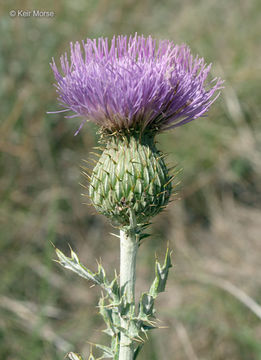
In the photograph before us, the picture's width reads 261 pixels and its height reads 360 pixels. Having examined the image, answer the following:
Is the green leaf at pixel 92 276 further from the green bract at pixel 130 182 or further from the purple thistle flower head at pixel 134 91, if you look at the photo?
the purple thistle flower head at pixel 134 91

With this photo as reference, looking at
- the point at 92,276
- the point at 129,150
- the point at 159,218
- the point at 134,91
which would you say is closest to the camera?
the point at 92,276

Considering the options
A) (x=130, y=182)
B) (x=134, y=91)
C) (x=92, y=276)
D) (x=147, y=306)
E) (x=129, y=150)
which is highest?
(x=134, y=91)

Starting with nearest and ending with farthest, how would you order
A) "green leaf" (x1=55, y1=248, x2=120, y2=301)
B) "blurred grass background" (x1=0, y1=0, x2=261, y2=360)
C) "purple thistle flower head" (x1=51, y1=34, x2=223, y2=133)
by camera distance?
"green leaf" (x1=55, y1=248, x2=120, y2=301)
"purple thistle flower head" (x1=51, y1=34, x2=223, y2=133)
"blurred grass background" (x1=0, y1=0, x2=261, y2=360)

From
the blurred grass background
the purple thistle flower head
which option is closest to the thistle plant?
the purple thistle flower head

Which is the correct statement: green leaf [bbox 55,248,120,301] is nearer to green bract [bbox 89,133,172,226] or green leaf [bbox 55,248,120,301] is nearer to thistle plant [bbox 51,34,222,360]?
thistle plant [bbox 51,34,222,360]

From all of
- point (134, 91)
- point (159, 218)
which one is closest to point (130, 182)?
point (134, 91)

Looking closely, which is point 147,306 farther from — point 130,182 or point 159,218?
point 159,218

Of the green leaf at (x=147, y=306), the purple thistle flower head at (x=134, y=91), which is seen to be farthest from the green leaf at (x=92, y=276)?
the purple thistle flower head at (x=134, y=91)

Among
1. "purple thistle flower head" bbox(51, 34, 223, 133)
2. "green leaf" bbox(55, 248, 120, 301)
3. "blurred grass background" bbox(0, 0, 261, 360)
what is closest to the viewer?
"green leaf" bbox(55, 248, 120, 301)
